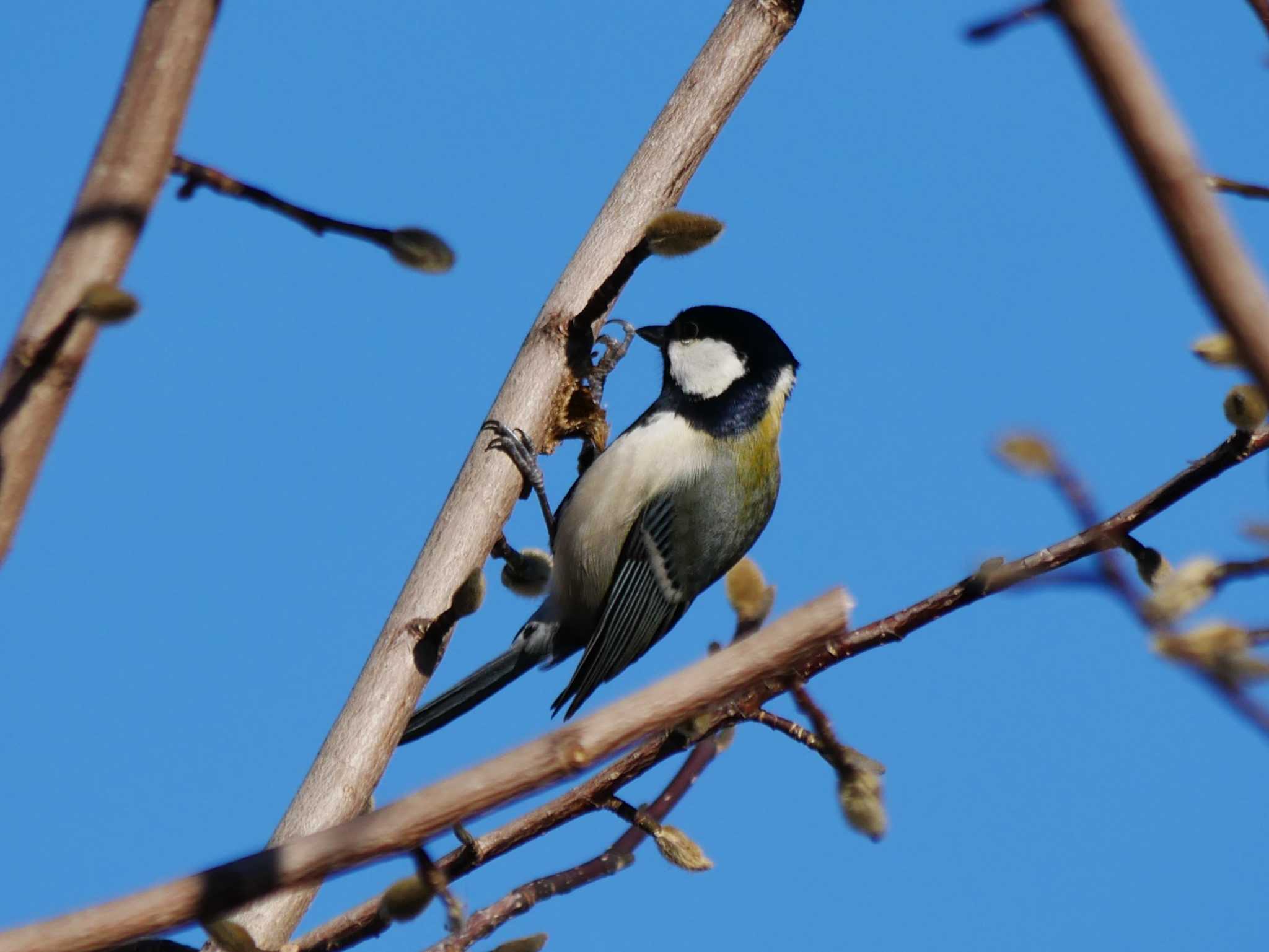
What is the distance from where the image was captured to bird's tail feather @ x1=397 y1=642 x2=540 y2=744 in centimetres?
418

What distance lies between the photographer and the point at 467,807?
48.9 inches

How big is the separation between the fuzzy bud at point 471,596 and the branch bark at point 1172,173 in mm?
1858

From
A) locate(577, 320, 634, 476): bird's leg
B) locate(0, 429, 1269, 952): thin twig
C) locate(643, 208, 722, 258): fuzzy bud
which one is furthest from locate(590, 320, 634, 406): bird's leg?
locate(0, 429, 1269, 952): thin twig

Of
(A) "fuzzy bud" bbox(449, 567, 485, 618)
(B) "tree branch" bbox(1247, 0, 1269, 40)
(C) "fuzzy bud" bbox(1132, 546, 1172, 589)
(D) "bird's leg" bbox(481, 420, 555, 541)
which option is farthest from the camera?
(D) "bird's leg" bbox(481, 420, 555, 541)

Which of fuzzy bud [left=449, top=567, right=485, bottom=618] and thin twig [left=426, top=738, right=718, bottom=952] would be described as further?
fuzzy bud [left=449, top=567, right=485, bottom=618]

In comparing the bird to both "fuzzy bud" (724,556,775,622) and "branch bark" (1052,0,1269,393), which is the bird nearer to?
"fuzzy bud" (724,556,775,622)

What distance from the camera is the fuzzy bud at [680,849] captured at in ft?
6.83

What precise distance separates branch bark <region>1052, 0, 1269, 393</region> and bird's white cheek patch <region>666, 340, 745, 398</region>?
168 inches

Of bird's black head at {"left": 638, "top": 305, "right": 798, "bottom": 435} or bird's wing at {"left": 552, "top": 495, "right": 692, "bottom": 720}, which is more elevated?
bird's black head at {"left": 638, "top": 305, "right": 798, "bottom": 435}

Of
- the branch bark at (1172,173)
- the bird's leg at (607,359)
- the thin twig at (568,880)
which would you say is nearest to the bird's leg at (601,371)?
the bird's leg at (607,359)

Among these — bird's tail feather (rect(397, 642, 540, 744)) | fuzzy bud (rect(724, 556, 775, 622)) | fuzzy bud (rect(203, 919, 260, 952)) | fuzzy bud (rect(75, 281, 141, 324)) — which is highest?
fuzzy bud (rect(75, 281, 141, 324))

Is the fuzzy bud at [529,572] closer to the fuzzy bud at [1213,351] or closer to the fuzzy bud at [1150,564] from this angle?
the fuzzy bud at [1150,564]

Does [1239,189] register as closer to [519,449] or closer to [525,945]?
[525,945]

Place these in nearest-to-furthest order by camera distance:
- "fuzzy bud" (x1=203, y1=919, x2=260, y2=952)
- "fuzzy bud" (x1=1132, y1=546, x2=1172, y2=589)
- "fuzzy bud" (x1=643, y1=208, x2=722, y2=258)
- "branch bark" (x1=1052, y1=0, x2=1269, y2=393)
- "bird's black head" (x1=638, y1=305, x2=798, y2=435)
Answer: "branch bark" (x1=1052, y1=0, x2=1269, y2=393) → "fuzzy bud" (x1=203, y1=919, x2=260, y2=952) → "fuzzy bud" (x1=1132, y1=546, x2=1172, y2=589) → "fuzzy bud" (x1=643, y1=208, x2=722, y2=258) → "bird's black head" (x1=638, y1=305, x2=798, y2=435)
